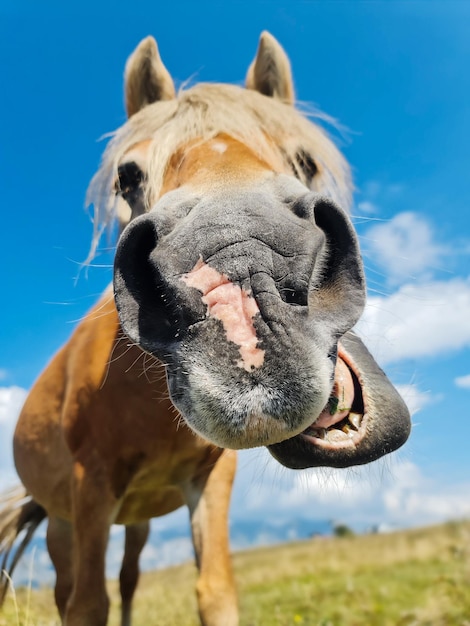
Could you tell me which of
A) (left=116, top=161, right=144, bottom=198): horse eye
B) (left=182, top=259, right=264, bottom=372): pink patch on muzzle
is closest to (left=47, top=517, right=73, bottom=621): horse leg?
(left=116, top=161, right=144, bottom=198): horse eye

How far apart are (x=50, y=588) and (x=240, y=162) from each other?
4.96m

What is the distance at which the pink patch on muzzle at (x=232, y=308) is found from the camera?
5.14 ft

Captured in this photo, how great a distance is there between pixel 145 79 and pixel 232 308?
264cm

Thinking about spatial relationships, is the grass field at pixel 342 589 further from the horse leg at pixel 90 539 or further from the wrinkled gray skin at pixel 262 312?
the wrinkled gray skin at pixel 262 312

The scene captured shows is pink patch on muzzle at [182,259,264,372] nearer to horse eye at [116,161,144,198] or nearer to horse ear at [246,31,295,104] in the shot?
horse eye at [116,161,144,198]

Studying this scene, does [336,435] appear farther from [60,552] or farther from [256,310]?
[60,552]

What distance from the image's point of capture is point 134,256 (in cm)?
195

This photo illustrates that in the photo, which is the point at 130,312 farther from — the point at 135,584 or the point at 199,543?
the point at 135,584

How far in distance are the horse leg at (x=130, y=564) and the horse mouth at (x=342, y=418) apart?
4.07m

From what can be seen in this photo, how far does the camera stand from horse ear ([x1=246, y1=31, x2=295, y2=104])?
366cm

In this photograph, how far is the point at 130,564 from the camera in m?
5.37

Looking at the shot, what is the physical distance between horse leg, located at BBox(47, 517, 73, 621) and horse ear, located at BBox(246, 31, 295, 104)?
396 cm

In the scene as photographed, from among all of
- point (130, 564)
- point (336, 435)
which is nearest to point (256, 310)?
point (336, 435)

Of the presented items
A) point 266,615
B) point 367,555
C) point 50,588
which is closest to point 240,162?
point 266,615
